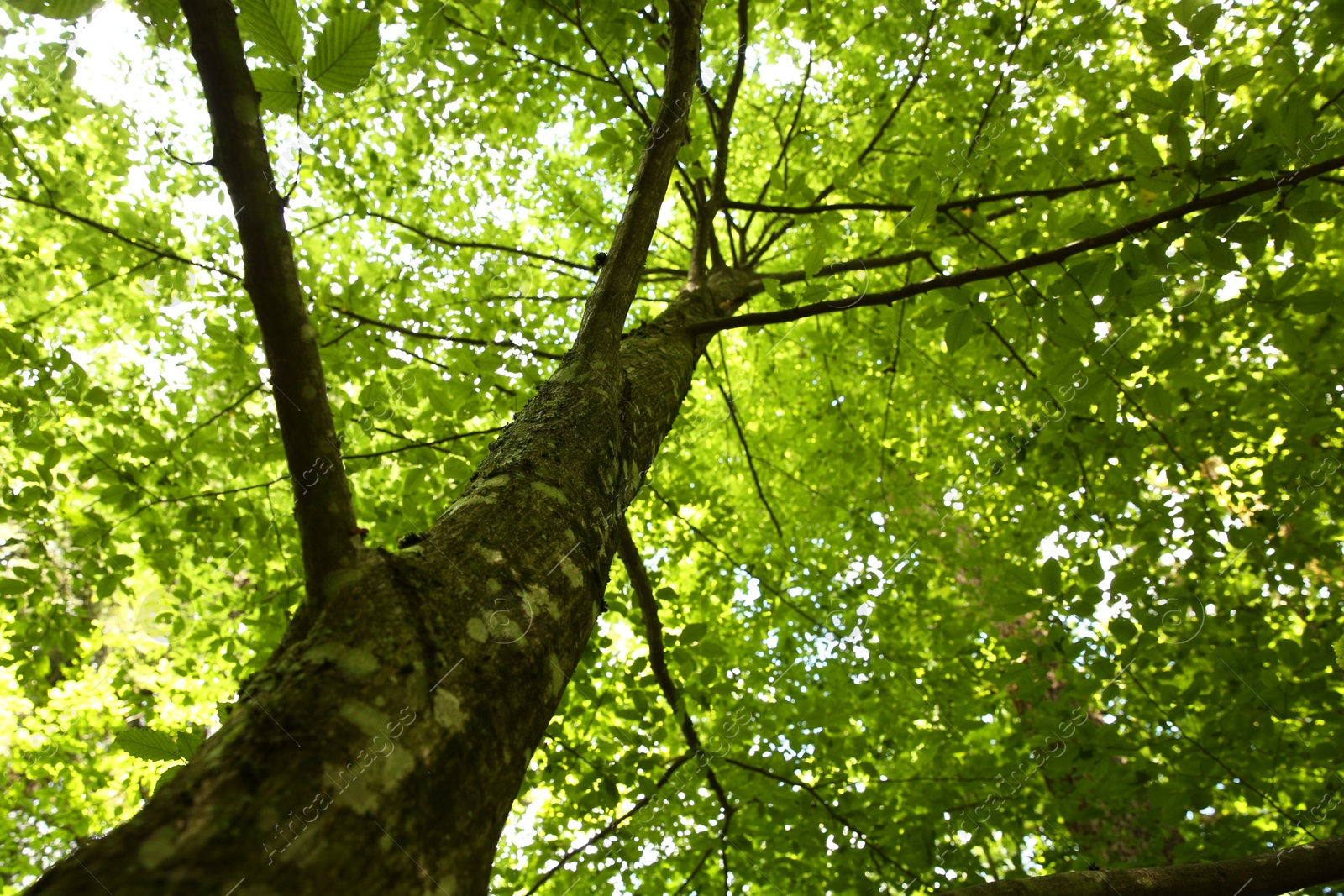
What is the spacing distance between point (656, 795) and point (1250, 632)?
9.88 feet

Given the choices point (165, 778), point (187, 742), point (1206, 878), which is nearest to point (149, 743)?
point (187, 742)

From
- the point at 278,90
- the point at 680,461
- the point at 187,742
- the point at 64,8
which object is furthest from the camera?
the point at 680,461

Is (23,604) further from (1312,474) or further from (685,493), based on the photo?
(1312,474)

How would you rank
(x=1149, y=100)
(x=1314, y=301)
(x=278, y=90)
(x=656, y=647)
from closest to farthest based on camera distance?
1. (x=278, y=90)
2. (x=1149, y=100)
3. (x=1314, y=301)
4. (x=656, y=647)

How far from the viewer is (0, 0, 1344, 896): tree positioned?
101 cm

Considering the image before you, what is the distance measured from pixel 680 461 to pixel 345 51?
3776 millimetres

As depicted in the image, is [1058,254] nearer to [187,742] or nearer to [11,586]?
[187,742]

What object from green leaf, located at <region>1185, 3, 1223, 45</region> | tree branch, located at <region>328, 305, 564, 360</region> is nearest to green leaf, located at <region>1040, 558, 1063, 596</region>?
green leaf, located at <region>1185, 3, 1223, 45</region>

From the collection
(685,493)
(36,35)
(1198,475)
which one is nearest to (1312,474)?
(1198,475)

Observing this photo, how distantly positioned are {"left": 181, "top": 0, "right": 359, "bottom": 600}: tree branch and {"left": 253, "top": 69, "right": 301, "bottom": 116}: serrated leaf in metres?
0.05

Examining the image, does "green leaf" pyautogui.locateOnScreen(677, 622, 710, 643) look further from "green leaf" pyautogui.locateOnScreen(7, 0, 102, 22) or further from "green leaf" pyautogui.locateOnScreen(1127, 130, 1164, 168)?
→ "green leaf" pyautogui.locateOnScreen(7, 0, 102, 22)

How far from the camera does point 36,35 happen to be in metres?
4.09

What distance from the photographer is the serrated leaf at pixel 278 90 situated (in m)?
1.11

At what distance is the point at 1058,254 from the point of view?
76.1 inches
